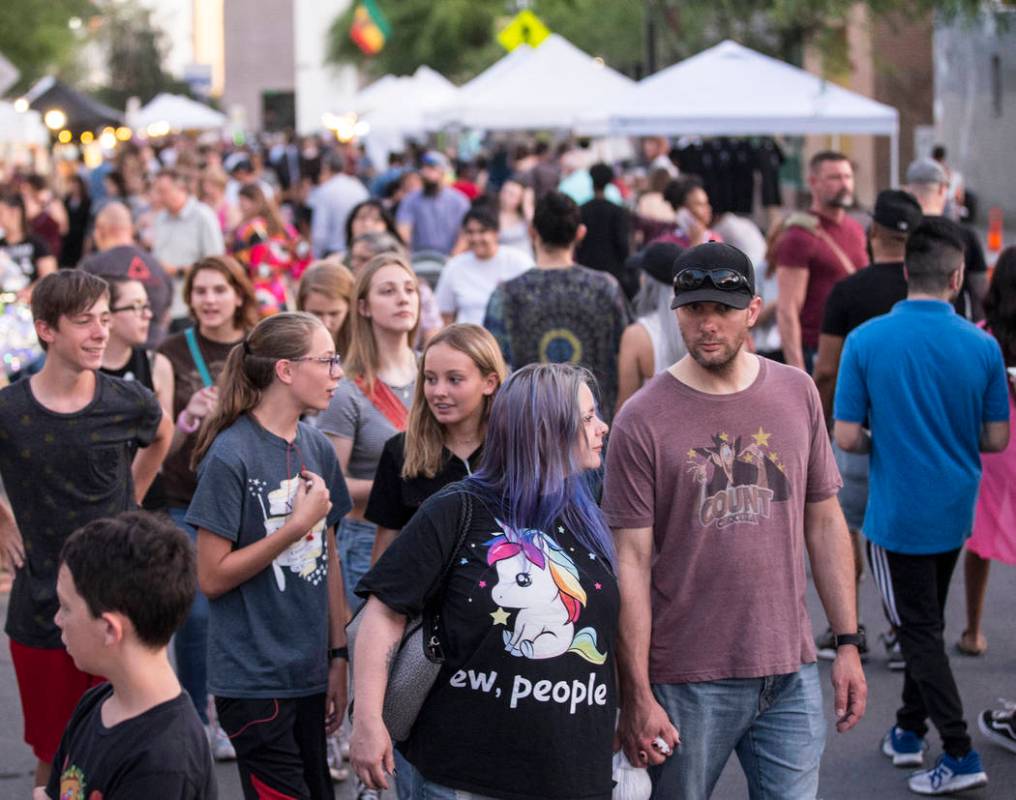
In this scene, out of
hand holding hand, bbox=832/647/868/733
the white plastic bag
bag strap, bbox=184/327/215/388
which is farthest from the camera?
bag strap, bbox=184/327/215/388

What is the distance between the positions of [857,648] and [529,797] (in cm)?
115

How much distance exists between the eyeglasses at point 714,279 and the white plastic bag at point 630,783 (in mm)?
1206

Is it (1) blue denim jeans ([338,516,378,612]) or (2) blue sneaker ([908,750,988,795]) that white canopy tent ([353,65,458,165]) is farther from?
(2) blue sneaker ([908,750,988,795])

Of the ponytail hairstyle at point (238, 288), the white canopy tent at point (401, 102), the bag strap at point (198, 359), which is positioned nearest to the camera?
the bag strap at point (198, 359)

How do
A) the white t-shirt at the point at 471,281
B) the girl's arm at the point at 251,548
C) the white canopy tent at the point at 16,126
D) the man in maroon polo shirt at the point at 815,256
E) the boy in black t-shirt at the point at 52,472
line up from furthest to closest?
the white canopy tent at the point at 16,126, the white t-shirt at the point at 471,281, the man in maroon polo shirt at the point at 815,256, the boy in black t-shirt at the point at 52,472, the girl's arm at the point at 251,548

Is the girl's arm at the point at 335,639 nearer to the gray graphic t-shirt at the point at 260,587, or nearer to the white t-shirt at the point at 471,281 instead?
the gray graphic t-shirt at the point at 260,587

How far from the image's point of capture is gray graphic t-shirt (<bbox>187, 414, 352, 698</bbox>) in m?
4.62

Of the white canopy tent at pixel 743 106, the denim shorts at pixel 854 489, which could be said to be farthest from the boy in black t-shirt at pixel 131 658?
the white canopy tent at pixel 743 106

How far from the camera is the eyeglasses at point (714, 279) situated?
13.4ft

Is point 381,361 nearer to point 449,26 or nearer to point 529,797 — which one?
point 529,797

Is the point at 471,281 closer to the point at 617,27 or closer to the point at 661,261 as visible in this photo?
the point at 661,261

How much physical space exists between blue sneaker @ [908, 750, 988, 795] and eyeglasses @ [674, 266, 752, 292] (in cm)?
256

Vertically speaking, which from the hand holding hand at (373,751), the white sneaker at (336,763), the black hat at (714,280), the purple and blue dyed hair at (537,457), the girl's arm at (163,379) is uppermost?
the black hat at (714,280)

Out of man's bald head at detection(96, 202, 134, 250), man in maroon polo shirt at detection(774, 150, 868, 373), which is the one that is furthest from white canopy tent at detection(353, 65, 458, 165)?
man in maroon polo shirt at detection(774, 150, 868, 373)
